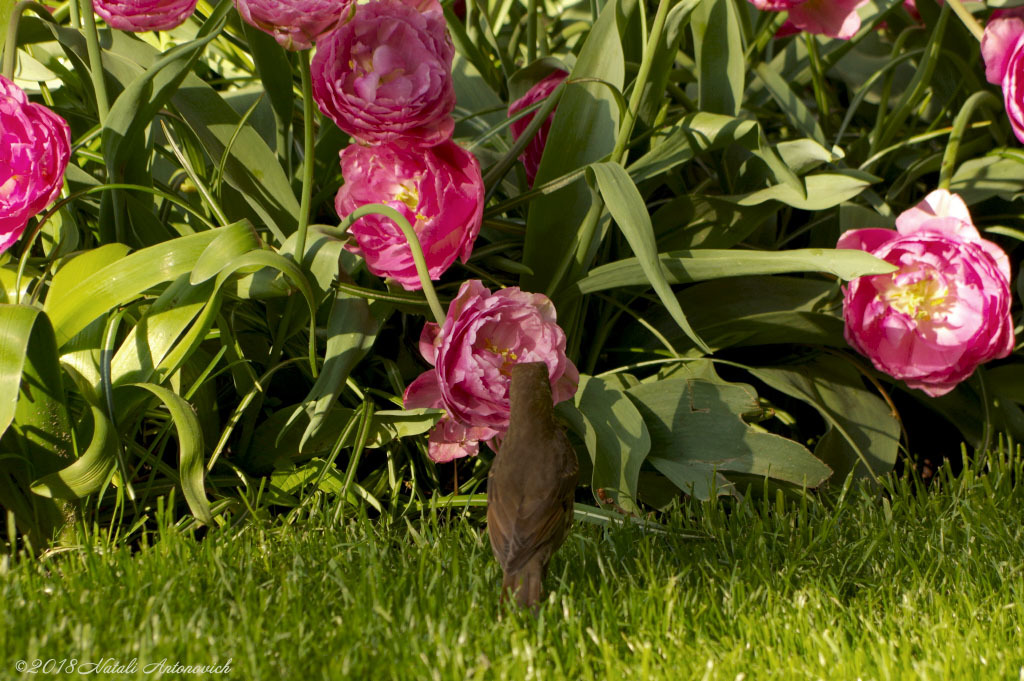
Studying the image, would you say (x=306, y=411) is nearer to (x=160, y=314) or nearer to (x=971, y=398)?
(x=160, y=314)

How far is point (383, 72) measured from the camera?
1.09 meters

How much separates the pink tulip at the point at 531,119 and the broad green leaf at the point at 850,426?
1.44 feet

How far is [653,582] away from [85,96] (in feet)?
3.44

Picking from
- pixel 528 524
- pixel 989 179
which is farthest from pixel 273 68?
pixel 989 179

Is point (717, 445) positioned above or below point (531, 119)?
below

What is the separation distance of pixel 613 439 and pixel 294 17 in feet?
2.09

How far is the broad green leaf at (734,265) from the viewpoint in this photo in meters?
1.19


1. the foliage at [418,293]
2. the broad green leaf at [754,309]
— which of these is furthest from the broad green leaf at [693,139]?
the broad green leaf at [754,309]

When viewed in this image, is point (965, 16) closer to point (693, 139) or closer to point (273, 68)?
point (693, 139)

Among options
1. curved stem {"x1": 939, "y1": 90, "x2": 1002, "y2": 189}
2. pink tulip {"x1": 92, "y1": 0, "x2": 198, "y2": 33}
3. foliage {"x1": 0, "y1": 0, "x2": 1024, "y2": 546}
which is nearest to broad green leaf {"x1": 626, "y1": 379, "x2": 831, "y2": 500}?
foliage {"x1": 0, "y1": 0, "x2": 1024, "y2": 546}

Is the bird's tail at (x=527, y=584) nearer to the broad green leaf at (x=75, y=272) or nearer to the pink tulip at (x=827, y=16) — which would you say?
the broad green leaf at (x=75, y=272)

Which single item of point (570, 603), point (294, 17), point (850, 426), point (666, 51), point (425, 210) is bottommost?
point (850, 426)

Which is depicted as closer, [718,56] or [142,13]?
[142,13]

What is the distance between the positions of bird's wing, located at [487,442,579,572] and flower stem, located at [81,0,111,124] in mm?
719
